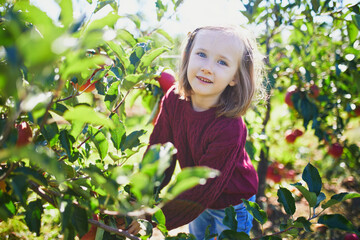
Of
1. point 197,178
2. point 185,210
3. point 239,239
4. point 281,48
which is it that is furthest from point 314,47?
point 197,178

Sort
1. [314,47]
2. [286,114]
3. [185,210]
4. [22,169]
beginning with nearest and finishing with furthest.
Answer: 1. [22,169]
2. [185,210]
3. [314,47]
4. [286,114]

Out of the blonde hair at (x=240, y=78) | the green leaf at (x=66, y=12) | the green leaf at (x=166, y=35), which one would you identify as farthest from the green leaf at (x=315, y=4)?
the green leaf at (x=66, y=12)

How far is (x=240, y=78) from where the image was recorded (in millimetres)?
1231

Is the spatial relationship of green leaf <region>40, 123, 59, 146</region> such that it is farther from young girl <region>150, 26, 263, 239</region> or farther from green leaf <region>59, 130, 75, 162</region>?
young girl <region>150, 26, 263, 239</region>

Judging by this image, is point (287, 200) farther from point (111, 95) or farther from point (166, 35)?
point (166, 35)

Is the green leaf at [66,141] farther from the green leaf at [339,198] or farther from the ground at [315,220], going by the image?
the ground at [315,220]

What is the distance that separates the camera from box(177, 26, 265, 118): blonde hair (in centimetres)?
116

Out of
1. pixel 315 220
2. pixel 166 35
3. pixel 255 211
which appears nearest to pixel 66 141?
pixel 255 211

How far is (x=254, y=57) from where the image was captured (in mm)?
1241

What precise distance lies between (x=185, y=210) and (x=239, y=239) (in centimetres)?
37

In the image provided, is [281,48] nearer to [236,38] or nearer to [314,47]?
[314,47]

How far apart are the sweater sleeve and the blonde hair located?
97mm

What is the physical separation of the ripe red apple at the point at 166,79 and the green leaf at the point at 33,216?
71 centimetres

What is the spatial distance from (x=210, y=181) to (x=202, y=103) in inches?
13.0
